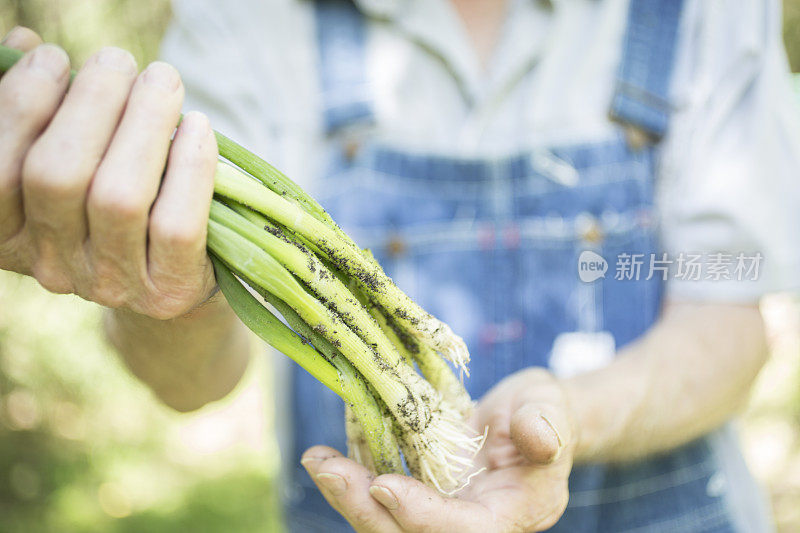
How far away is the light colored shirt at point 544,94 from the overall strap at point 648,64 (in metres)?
0.02

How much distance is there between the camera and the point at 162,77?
54 centimetres

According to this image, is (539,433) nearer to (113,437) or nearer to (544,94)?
(544,94)

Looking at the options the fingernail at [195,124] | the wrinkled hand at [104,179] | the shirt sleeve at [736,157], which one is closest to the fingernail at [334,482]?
the wrinkled hand at [104,179]

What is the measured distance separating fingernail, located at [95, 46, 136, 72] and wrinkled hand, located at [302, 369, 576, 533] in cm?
43

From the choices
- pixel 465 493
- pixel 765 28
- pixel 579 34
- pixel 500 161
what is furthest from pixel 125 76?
pixel 765 28

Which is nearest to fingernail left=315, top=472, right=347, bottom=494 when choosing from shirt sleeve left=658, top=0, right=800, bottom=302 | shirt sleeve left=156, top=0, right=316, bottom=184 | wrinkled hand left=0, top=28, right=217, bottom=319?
wrinkled hand left=0, top=28, right=217, bottom=319

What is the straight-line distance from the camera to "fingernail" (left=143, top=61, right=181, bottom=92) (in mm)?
534

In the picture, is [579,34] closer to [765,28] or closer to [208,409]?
[765,28]

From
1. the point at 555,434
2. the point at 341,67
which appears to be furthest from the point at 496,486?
the point at 341,67

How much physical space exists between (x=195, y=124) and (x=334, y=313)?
0.23 m

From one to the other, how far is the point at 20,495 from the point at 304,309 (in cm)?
206

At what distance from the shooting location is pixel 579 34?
113cm

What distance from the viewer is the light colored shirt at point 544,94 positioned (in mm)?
1024

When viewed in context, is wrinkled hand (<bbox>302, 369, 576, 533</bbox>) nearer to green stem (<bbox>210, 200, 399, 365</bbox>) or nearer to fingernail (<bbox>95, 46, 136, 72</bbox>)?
green stem (<bbox>210, 200, 399, 365</bbox>)
